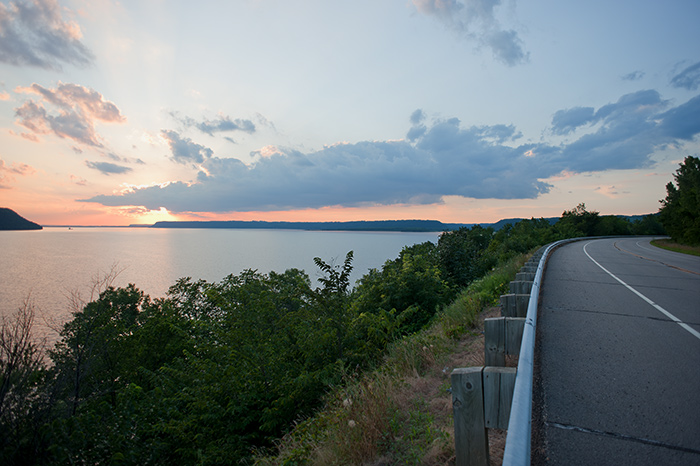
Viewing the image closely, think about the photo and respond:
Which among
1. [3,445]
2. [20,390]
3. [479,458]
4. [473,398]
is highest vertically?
[473,398]

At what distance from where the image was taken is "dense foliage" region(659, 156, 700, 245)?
112 feet

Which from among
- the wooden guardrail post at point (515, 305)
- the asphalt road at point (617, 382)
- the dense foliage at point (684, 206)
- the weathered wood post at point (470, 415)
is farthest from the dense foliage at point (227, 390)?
the dense foliage at point (684, 206)

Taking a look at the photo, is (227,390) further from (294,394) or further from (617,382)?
(617,382)

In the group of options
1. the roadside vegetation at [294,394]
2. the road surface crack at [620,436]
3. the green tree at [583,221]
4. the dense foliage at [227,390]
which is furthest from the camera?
the green tree at [583,221]

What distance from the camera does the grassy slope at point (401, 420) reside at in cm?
304

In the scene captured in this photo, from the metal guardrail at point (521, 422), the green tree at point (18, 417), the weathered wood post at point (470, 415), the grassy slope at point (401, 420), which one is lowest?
the green tree at point (18, 417)

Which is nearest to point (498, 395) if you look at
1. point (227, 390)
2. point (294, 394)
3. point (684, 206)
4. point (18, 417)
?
point (294, 394)

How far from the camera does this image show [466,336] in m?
6.34

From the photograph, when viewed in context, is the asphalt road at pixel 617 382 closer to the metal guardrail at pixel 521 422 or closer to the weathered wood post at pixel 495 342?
the weathered wood post at pixel 495 342

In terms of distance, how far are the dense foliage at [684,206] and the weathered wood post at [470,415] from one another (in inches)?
1755

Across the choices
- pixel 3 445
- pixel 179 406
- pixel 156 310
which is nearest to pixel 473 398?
pixel 3 445

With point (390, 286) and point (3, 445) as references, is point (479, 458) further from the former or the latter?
point (390, 286)

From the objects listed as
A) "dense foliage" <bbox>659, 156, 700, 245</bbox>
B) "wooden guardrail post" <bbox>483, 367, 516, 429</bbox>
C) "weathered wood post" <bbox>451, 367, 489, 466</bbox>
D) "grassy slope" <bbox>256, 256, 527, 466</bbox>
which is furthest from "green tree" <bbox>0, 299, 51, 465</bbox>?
"dense foliage" <bbox>659, 156, 700, 245</bbox>

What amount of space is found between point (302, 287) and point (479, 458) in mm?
7625
